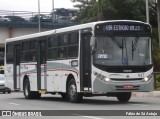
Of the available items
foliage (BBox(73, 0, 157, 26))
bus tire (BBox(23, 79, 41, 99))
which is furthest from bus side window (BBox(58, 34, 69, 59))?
foliage (BBox(73, 0, 157, 26))

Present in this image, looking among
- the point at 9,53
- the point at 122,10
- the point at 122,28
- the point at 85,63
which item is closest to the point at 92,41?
the point at 85,63

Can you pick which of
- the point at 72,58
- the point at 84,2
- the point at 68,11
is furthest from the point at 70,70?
the point at 68,11

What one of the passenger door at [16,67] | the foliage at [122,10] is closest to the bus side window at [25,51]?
the passenger door at [16,67]

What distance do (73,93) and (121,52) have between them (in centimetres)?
302

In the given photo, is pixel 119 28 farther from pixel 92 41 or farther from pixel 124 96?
pixel 124 96

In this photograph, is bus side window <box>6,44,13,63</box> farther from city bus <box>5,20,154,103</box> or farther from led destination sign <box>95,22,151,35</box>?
led destination sign <box>95,22,151,35</box>

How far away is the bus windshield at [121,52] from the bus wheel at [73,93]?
199 centimetres

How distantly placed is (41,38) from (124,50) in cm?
626

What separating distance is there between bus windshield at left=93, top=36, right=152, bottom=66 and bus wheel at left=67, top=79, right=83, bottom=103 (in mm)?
1991

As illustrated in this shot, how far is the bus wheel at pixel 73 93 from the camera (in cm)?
2301

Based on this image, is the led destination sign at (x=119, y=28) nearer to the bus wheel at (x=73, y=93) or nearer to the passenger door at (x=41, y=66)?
the bus wheel at (x=73, y=93)

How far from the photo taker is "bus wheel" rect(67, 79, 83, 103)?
75.5 feet

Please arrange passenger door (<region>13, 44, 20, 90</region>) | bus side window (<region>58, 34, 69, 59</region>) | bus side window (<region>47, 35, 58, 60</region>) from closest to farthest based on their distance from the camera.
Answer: bus side window (<region>58, 34, 69, 59</region>) → bus side window (<region>47, 35, 58, 60</region>) → passenger door (<region>13, 44, 20, 90</region>)

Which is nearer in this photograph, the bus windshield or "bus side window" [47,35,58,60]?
the bus windshield
